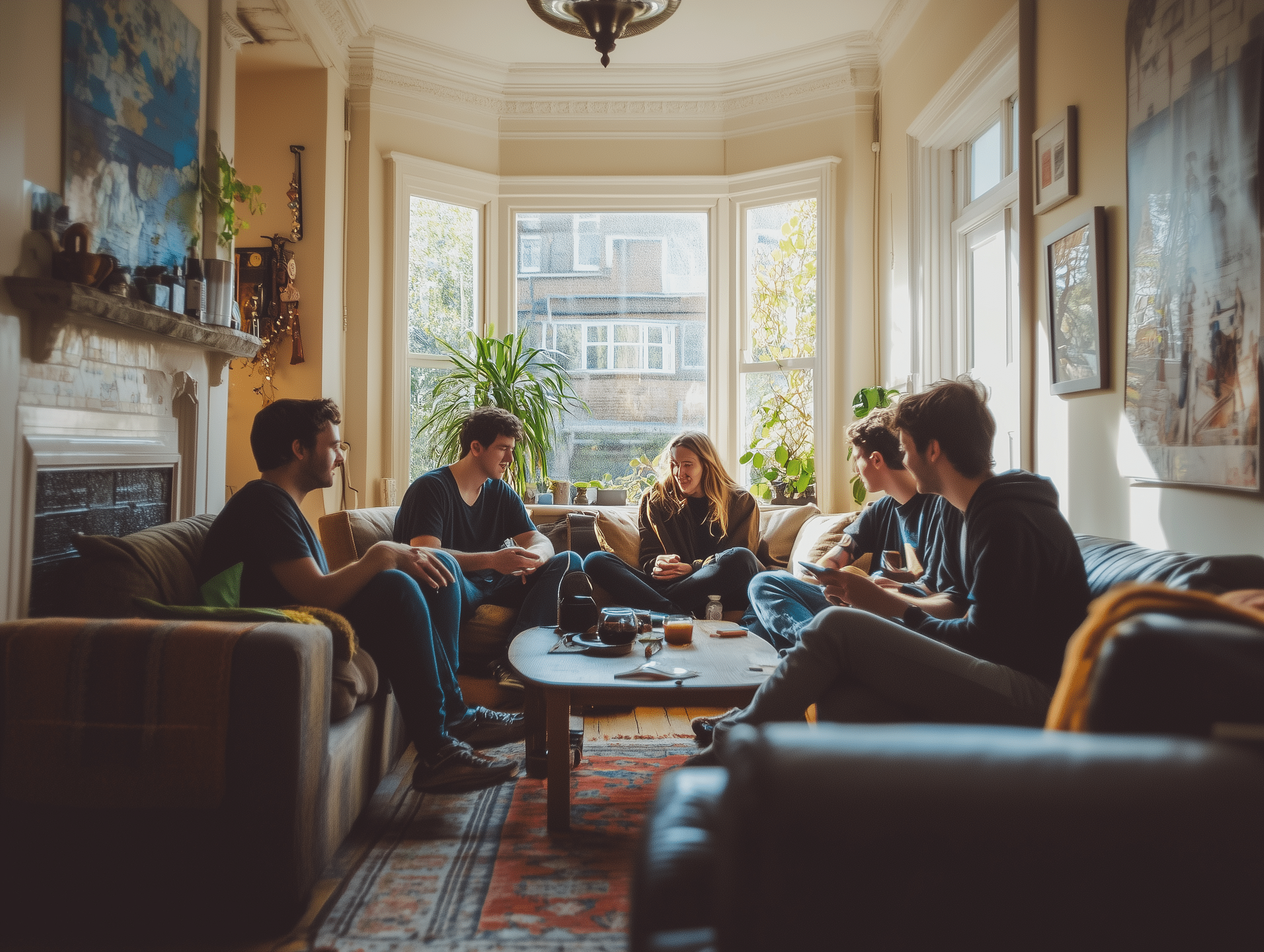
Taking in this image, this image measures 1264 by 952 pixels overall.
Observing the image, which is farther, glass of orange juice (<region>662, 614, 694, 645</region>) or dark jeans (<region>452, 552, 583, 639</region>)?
dark jeans (<region>452, 552, 583, 639</region>)

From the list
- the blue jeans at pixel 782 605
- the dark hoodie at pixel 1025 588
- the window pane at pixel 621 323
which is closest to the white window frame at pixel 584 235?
the window pane at pixel 621 323

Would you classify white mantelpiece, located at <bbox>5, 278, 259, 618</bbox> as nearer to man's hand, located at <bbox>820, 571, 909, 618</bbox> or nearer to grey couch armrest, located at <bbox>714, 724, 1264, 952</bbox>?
man's hand, located at <bbox>820, 571, 909, 618</bbox>

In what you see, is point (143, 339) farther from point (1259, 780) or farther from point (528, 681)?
point (1259, 780)

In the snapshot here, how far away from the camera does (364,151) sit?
4.75 m

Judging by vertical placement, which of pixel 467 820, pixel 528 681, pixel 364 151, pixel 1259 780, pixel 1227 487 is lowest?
pixel 467 820

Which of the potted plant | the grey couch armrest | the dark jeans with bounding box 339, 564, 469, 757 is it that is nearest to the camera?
the grey couch armrest

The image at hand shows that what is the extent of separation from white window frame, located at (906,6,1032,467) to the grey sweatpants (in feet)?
6.73

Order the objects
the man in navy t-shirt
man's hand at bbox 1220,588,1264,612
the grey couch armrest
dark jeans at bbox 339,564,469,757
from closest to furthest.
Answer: the grey couch armrest < man's hand at bbox 1220,588,1264,612 < dark jeans at bbox 339,564,469,757 < the man in navy t-shirt

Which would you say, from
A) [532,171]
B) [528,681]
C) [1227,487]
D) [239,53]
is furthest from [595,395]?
[1227,487]

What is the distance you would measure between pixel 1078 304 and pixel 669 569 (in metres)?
1.86

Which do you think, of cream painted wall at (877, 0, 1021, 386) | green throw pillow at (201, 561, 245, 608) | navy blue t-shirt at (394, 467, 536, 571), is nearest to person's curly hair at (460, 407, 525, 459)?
navy blue t-shirt at (394, 467, 536, 571)

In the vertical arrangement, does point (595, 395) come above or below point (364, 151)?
below

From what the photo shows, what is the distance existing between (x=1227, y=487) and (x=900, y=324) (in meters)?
2.70

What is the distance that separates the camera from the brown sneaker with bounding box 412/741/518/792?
2.24 meters
